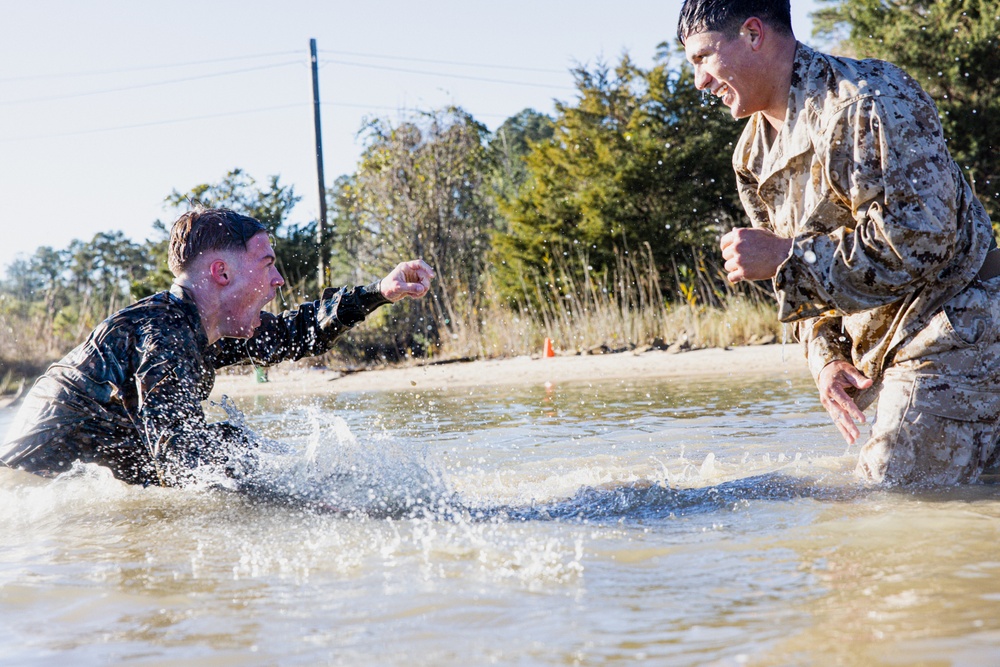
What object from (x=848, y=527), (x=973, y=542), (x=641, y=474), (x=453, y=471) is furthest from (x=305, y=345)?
(x=973, y=542)

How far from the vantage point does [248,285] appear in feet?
13.0

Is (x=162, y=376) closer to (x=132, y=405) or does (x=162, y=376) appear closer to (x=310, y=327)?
(x=132, y=405)

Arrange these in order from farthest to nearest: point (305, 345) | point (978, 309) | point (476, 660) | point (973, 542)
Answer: point (305, 345), point (978, 309), point (973, 542), point (476, 660)

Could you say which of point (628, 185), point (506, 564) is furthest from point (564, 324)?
point (506, 564)

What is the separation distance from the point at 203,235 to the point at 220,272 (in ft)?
0.52

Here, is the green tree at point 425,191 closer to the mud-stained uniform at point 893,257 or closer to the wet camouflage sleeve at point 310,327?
the wet camouflage sleeve at point 310,327

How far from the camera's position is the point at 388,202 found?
16.6 meters

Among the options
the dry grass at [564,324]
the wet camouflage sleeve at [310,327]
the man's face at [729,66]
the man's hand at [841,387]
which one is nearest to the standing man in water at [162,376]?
the wet camouflage sleeve at [310,327]

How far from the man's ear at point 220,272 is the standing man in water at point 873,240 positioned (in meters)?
1.96

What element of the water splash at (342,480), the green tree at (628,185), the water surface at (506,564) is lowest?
the water surface at (506,564)

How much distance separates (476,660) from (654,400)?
227 inches

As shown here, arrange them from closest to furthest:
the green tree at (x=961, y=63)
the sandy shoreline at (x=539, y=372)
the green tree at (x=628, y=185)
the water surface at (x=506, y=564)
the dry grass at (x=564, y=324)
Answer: the water surface at (x=506, y=564) < the sandy shoreline at (x=539, y=372) < the dry grass at (x=564, y=324) < the green tree at (x=628, y=185) < the green tree at (x=961, y=63)

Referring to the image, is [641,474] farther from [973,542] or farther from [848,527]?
[973,542]

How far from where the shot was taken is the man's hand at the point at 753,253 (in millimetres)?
3107
